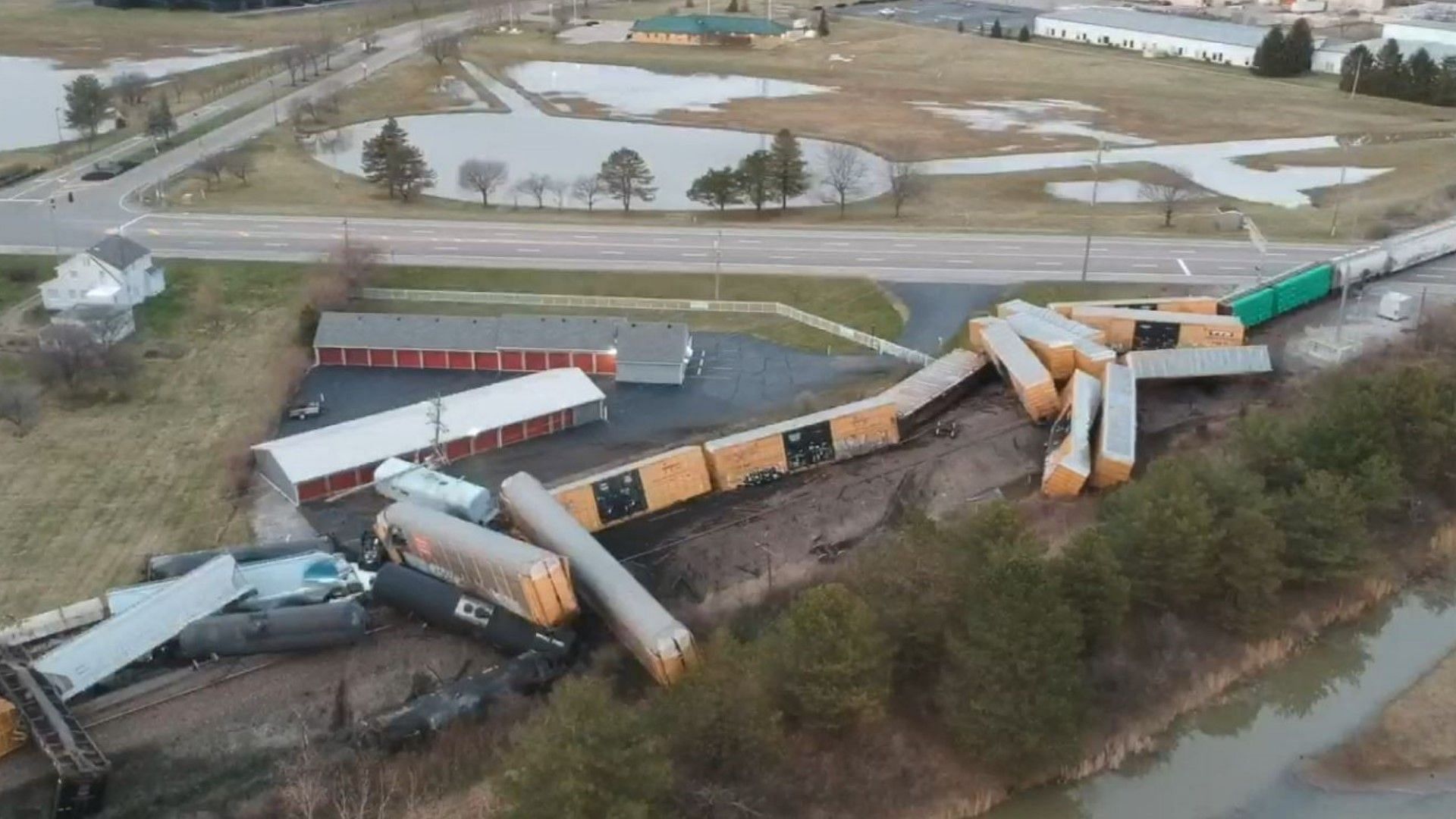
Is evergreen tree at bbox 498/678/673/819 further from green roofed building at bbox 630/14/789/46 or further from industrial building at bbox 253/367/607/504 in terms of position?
green roofed building at bbox 630/14/789/46

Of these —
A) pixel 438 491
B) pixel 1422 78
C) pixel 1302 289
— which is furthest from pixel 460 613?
pixel 1422 78

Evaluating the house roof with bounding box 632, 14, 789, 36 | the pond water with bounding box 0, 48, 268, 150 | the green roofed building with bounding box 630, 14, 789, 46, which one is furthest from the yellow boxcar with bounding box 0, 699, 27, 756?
the house roof with bounding box 632, 14, 789, 36

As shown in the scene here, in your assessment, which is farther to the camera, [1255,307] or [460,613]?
[1255,307]

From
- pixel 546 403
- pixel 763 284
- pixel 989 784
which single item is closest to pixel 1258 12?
pixel 763 284

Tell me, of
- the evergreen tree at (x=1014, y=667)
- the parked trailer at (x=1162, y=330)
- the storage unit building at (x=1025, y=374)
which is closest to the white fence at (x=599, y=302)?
the storage unit building at (x=1025, y=374)

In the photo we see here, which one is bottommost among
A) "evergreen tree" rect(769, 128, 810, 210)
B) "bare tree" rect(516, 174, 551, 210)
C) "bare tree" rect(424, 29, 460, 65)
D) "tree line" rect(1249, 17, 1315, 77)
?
"bare tree" rect(516, 174, 551, 210)

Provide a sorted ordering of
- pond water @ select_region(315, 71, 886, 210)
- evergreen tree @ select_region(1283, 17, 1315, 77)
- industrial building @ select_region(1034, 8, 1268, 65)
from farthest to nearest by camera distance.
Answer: industrial building @ select_region(1034, 8, 1268, 65) < evergreen tree @ select_region(1283, 17, 1315, 77) < pond water @ select_region(315, 71, 886, 210)

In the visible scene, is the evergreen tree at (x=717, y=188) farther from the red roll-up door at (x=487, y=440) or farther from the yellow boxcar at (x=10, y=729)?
the yellow boxcar at (x=10, y=729)

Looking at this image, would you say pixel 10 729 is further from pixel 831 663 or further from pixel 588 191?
pixel 588 191
